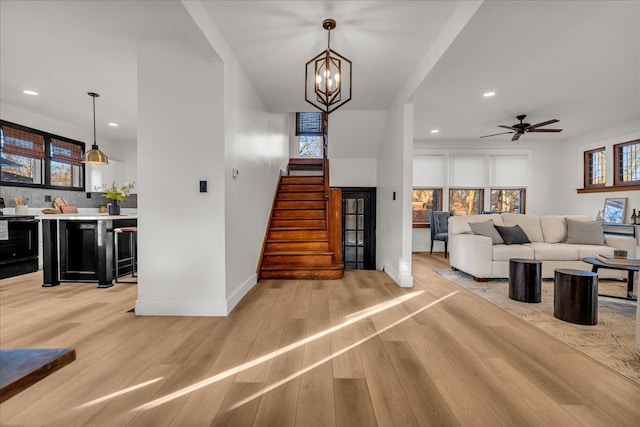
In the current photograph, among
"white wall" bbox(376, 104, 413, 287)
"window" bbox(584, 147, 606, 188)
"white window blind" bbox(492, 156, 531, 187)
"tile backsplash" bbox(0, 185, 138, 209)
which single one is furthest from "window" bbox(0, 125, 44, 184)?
"window" bbox(584, 147, 606, 188)

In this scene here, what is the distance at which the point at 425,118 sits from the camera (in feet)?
18.5

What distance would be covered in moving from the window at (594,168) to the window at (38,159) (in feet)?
36.6

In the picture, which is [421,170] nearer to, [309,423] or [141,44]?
[141,44]

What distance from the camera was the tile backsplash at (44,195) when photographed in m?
4.88

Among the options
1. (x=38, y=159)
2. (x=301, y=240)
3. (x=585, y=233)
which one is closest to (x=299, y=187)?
(x=301, y=240)

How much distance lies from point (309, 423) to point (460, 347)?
1.35 metres

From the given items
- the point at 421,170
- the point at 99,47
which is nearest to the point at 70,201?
the point at 99,47

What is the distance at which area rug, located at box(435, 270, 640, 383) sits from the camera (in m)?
2.08

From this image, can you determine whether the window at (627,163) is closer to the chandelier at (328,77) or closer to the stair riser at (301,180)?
the chandelier at (328,77)

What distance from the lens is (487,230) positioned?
4.59 meters

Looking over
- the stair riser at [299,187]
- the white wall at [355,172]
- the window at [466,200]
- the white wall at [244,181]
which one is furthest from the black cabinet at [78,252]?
the window at [466,200]

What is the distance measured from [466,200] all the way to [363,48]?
18.8ft

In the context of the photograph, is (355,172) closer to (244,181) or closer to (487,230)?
(487,230)

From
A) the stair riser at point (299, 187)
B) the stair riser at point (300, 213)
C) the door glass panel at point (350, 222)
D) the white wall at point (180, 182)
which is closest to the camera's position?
the white wall at point (180, 182)
